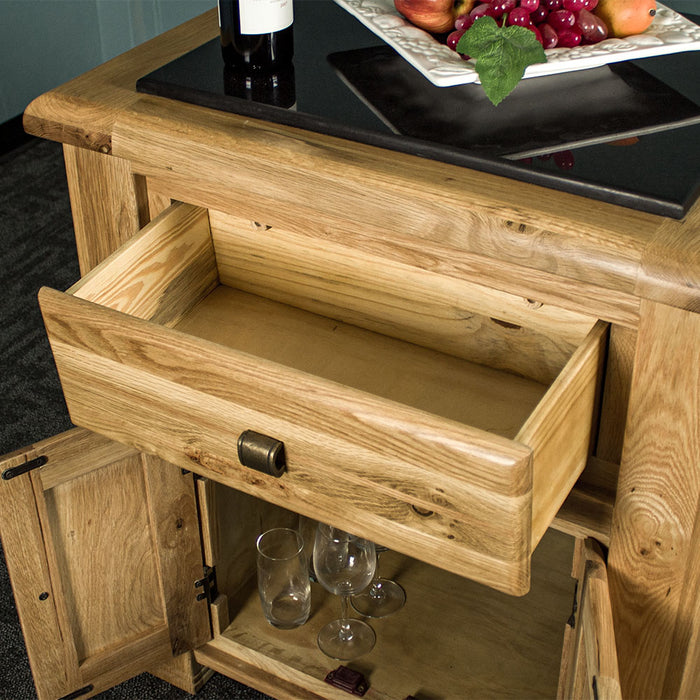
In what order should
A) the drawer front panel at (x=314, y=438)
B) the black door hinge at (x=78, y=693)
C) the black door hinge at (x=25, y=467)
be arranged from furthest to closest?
the black door hinge at (x=78, y=693) < the black door hinge at (x=25, y=467) < the drawer front panel at (x=314, y=438)

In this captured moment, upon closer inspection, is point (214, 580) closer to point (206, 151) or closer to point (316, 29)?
point (206, 151)

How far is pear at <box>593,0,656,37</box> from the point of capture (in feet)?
2.92

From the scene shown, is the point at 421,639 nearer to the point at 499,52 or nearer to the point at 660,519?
the point at 660,519

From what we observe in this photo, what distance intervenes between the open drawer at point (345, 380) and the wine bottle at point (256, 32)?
16 cm

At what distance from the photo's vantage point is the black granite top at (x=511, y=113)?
2.47 feet


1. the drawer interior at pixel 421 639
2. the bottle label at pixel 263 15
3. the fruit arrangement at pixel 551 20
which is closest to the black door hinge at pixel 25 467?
the drawer interior at pixel 421 639

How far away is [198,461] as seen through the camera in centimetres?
80

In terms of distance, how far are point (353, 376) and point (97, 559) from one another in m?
0.37

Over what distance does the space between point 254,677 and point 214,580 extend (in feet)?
0.43

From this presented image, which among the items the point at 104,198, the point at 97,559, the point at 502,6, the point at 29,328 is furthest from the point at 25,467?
the point at 29,328

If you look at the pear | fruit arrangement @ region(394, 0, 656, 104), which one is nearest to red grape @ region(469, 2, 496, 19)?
fruit arrangement @ region(394, 0, 656, 104)

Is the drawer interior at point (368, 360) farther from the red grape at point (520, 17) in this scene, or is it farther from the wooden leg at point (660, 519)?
the red grape at point (520, 17)

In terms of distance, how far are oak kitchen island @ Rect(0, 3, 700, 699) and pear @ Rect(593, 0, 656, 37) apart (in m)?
0.22

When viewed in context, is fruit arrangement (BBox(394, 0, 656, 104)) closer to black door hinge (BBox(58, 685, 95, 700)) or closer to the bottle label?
the bottle label
